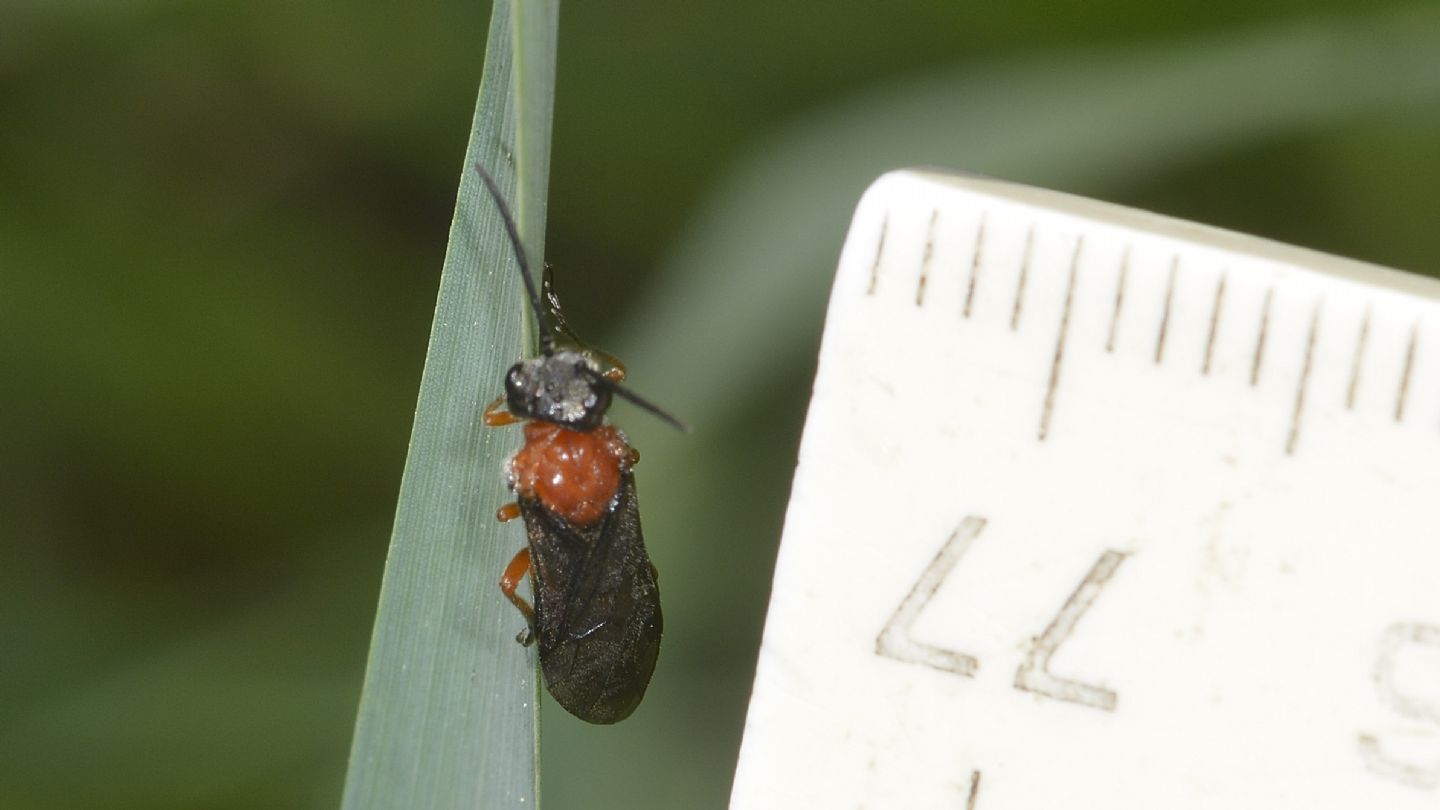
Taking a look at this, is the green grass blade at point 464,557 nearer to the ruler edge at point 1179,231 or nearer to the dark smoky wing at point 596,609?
the dark smoky wing at point 596,609

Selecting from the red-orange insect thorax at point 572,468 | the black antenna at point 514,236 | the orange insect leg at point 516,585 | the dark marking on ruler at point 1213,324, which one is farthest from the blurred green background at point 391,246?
the dark marking on ruler at point 1213,324

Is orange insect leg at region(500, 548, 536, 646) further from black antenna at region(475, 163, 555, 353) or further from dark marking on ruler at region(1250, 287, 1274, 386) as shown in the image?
dark marking on ruler at region(1250, 287, 1274, 386)

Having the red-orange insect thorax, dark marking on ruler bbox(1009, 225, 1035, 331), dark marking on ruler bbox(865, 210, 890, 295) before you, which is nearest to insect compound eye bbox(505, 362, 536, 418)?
the red-orange insect thorax

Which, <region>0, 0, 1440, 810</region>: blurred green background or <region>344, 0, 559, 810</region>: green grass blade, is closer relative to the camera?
<region>344, 0, 559, 810</region>: green grass blade

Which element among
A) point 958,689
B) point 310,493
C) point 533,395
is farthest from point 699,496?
point 958,689

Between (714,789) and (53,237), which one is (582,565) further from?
(53,237)
